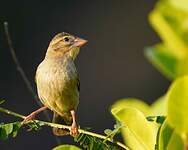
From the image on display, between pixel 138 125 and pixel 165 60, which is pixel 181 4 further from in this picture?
pixel 138 125

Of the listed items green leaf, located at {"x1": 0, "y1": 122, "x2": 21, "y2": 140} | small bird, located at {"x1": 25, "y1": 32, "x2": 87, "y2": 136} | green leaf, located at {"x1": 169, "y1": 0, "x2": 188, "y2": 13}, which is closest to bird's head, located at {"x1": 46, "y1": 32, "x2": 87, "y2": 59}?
small bird, located at {"x1": 25, "y1": 32, "x2": 87, "y2": 136}

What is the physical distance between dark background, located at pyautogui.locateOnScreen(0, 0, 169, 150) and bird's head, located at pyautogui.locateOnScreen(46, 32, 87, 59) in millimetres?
6253

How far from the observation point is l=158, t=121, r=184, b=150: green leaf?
2752 millimetres

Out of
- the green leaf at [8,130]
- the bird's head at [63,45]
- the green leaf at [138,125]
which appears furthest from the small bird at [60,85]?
the green leaf at [138,125]

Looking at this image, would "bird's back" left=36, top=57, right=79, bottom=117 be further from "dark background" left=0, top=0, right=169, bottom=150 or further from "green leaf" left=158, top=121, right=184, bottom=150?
"dark background" left=0, top=0, right=169, bottom=150

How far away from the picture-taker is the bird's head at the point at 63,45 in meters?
4.39

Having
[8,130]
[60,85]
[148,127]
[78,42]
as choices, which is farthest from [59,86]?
[148,127]

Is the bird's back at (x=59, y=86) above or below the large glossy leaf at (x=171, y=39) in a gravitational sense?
below

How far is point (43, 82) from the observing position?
4090 millimetres

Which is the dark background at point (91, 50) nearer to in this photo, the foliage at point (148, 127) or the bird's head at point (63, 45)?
the bird's head at point (63, 45)

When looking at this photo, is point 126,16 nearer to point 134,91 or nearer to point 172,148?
point 134,91

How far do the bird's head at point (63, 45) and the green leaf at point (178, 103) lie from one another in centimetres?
168

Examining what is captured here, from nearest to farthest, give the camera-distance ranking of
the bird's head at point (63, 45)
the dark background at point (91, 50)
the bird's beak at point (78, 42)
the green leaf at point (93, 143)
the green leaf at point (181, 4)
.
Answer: the green leaf at point (93, 143), the green leaf at point (181, 4), the bird's beak at point (78, 42), the bird's head at point (63, 45), the dark background at point (91, 50)

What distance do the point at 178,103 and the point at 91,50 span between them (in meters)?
9.88
